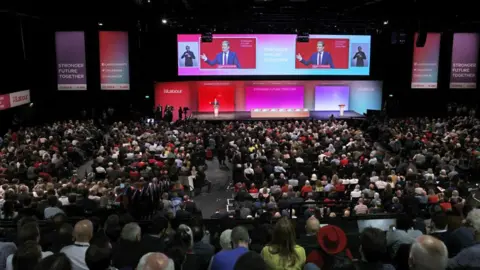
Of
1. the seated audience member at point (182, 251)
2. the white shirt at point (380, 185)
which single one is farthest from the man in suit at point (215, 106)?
the seated audience member at point (182, 251)

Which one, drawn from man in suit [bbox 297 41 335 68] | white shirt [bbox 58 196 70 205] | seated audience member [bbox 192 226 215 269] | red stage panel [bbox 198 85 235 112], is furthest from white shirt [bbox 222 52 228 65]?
seated audience member [bbox 192 226 215 269]

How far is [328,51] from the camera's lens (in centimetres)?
2669

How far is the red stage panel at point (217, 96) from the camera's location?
2795 cm

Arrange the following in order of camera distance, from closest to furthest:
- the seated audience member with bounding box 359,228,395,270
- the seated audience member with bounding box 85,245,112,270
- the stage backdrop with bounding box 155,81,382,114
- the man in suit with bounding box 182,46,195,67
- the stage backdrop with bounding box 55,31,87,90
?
the seated audience member with bounding box 85,245,112,270
the seated audience member with bounding box 359,228,395,270
the stage backdrop with bounding box 55,31,87,90
the man in suit with bounding box 182,46,195,67
the stage backdrop with bounding box 155,81,382,114

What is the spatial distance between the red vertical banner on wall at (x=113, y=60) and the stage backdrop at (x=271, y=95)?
2.51 m

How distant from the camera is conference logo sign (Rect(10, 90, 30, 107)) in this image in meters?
20.6

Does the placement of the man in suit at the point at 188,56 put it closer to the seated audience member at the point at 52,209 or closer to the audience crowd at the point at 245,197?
the audience crowd at the point at 245,197

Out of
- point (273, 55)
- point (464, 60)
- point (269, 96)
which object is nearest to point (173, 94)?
point (269, 96)

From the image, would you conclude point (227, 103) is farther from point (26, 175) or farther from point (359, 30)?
point (26, 175)

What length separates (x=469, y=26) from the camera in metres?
26.6

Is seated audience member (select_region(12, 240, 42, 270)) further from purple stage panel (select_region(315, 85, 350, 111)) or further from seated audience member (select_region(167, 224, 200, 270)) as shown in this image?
purple stage panel (select_region(315, 85, 350, 111))

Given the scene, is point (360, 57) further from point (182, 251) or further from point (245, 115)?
point (182, 251)

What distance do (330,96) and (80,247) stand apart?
84.6 feet

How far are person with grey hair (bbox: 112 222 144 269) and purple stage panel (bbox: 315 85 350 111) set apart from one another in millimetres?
25205
